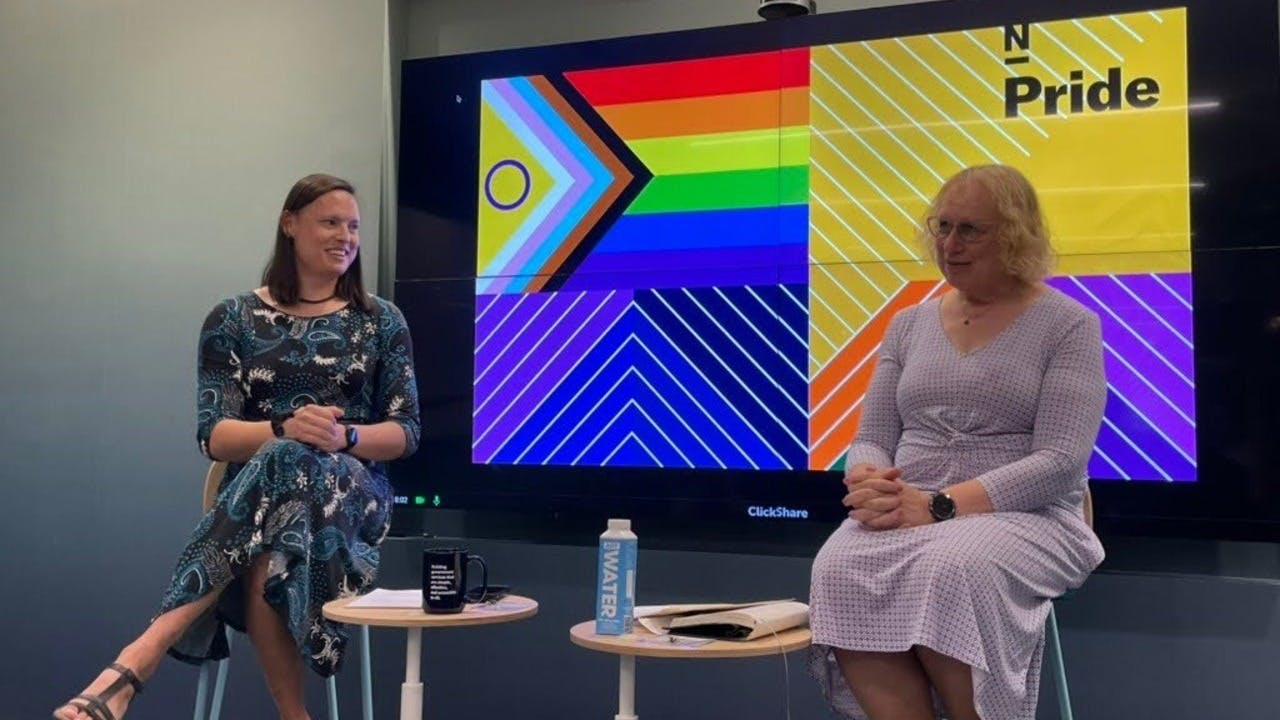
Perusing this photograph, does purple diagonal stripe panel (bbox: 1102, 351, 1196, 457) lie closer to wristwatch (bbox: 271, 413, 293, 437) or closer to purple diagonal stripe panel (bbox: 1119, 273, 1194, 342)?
purple diagonal stripe panel (bbox: 1119, 273, 1194, 342)

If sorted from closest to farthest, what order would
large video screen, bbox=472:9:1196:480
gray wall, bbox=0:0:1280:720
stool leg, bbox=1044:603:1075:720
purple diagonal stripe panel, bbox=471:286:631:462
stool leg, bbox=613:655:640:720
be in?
1. stool leg, bbox=613:655:640:720
2. stool leg, bbox=1044:603:1075:720
3. large video screen, bbox=472:9:1196:480
4. purple diagonal stripe panel, bbox=471:286:631:462
5. gray wall, bbox=0:0:1280:720

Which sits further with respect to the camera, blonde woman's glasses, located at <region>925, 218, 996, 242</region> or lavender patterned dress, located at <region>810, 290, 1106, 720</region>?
blonde woman's glasses, located at <region>925, 218, 996, 242</region>

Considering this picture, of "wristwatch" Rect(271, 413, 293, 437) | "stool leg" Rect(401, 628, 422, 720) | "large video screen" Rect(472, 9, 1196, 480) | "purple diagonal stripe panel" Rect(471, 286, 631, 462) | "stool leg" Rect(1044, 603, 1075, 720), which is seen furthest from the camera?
"purple diagonal stripe panel" Rect(471, 286, 631, 462)

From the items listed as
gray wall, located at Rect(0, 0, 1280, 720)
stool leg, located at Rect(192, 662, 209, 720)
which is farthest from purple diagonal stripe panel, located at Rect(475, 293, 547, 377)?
stool leg, located at Rect(192, 662, 209, 720)

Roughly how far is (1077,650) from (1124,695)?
143 mm

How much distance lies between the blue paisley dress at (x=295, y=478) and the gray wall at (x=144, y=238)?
0.86m

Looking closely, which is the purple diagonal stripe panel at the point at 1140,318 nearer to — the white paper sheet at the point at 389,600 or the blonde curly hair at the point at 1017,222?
the blonde curly hair at the point at 1017,222

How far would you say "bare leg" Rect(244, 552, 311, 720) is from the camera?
2506 millimetres

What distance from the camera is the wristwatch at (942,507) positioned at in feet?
7.32

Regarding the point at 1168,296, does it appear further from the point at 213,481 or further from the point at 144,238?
the point at 144,238

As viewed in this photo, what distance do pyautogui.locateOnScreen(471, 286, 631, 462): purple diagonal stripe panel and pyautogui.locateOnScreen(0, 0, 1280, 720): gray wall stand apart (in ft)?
1.16

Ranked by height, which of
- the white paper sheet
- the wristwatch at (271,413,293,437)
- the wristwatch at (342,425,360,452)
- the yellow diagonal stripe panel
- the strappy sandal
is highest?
the yellow diagonal stripe panel

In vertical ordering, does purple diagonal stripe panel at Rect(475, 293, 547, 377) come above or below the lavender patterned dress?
above

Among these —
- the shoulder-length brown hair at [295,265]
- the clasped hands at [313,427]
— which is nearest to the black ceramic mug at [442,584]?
the clasped hands at [313,427]
